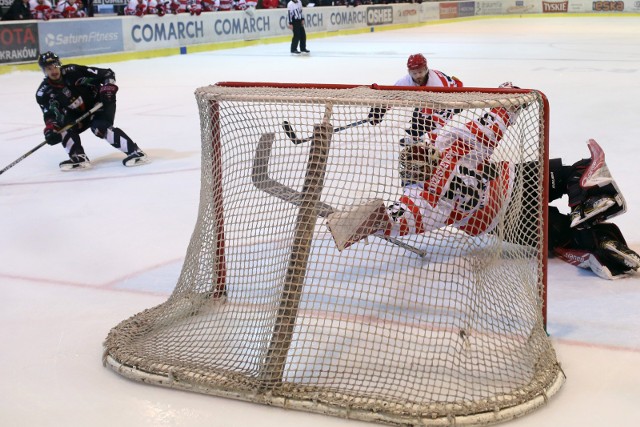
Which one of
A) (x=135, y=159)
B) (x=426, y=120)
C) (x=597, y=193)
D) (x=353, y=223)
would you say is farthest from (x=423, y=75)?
(x=135, y=159)

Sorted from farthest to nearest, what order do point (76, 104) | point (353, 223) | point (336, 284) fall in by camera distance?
point (76, 104) < point (336, 284) < point (353, 223)

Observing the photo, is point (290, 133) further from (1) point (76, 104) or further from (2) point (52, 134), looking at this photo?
(1) point (76, 104)

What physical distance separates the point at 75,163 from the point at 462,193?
326 centimetres

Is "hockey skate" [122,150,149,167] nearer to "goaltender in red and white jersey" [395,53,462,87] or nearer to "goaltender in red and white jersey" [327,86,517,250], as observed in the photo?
"goaltender in red and white jersey" [395,53,462,87]

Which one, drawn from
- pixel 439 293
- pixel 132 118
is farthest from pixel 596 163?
pixel 132 118

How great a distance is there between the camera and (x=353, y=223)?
90.0 inches

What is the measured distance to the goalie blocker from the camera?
233 cm

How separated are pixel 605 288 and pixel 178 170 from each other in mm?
2852

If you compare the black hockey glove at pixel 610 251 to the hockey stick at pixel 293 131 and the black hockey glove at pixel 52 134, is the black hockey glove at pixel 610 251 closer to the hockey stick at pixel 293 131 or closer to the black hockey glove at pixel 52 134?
the hockey stick at pixel 293 131

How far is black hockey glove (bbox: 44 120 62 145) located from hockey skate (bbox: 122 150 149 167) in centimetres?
41

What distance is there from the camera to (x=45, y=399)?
2146 millimetres

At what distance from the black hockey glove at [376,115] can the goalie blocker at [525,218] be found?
11 cm

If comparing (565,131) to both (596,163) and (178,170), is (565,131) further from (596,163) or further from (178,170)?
(596,163)

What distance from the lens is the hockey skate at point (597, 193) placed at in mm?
2838
